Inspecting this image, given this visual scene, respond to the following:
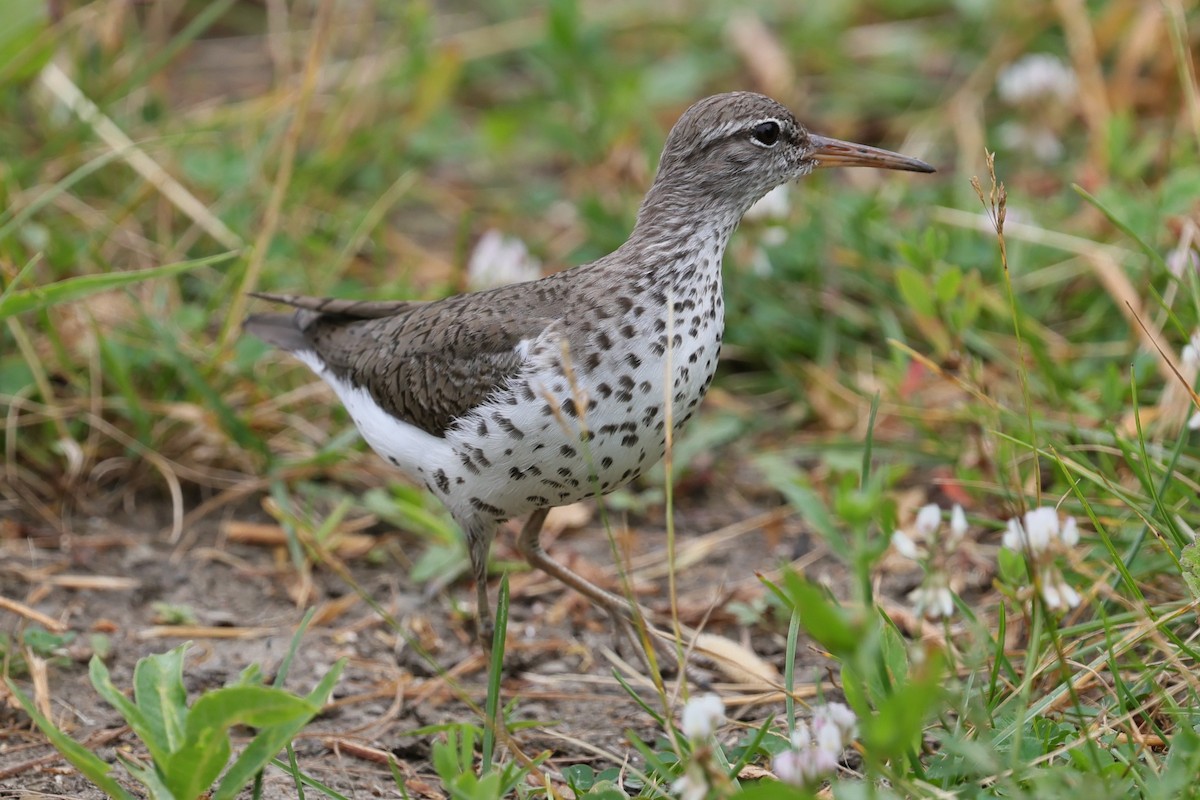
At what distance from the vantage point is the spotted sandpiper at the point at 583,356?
395 cm

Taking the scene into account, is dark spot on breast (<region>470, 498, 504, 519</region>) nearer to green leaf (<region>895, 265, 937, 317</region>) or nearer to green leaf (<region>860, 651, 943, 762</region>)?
green leaf (<region>895, 265, 937, 317</region>)

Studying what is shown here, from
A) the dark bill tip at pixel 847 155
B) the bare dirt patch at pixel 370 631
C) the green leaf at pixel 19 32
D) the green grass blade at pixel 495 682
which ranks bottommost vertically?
the bare dirt patch at pixel 370 631

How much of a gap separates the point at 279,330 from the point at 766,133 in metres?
2.02

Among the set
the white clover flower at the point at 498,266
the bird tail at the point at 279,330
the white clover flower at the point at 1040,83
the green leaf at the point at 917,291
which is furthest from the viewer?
the white clover flower at the point at 1040,83

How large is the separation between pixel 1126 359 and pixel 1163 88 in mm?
2526

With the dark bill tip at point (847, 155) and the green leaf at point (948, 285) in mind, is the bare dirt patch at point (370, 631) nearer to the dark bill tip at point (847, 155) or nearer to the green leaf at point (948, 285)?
the green leaf at point (948, 285)

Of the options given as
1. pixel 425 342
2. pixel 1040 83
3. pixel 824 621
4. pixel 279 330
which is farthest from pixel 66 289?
pixel 1040 83

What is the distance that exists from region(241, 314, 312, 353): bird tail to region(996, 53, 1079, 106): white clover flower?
404cm

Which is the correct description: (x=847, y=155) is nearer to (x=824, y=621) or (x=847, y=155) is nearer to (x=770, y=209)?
(x=770, y=209)

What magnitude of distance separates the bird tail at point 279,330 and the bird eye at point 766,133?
1.85 metres

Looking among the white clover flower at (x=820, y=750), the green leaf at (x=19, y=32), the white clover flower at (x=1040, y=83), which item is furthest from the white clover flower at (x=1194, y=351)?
the green leaf at (x=19, y=32)

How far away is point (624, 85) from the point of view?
24.3ft

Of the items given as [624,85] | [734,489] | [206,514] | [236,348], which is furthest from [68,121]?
[734,489]

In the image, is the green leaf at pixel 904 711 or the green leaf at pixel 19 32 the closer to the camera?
the green leaf at pixel 904 711
